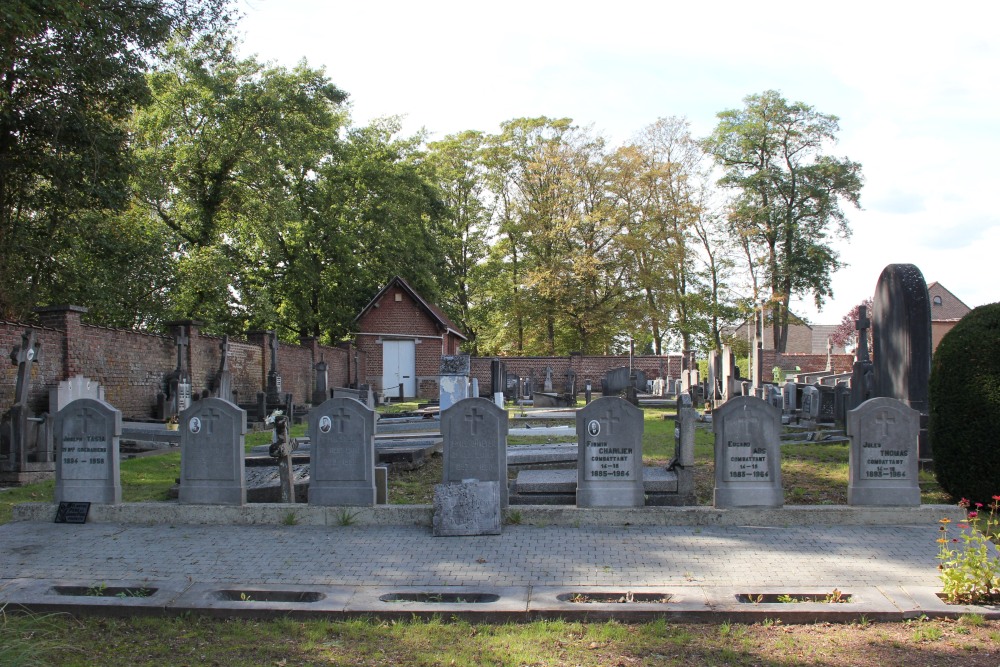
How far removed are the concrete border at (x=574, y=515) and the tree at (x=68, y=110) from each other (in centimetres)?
882

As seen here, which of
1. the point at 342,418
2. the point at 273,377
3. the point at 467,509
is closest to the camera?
the point at 467,509

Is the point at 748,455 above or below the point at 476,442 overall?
below

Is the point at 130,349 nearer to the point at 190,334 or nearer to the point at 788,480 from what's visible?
the point at 190,334

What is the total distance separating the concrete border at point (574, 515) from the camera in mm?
7684

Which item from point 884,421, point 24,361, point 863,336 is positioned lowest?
point 884,421

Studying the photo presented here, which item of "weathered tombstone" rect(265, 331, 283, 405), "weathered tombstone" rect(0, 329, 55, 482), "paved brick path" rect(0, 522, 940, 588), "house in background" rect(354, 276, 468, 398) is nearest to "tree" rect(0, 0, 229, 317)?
"weathered tombstone" rect(0, 329, 55, 482)

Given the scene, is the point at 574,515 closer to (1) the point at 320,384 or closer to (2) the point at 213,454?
(2) the point at 213,454

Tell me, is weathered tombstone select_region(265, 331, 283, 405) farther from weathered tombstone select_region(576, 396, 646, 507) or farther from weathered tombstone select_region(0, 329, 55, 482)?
weathered tombstone select_region(576, 396, 646, 507)

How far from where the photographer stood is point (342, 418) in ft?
26.9

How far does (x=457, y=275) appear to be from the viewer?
47594 mm

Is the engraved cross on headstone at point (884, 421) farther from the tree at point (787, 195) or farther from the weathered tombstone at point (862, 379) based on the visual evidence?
the tree at point (787, 195)

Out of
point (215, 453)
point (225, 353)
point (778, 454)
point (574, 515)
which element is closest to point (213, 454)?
point (215, 453)

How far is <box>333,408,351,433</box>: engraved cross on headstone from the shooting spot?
817 centimetres

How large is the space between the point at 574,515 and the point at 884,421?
3.28m
